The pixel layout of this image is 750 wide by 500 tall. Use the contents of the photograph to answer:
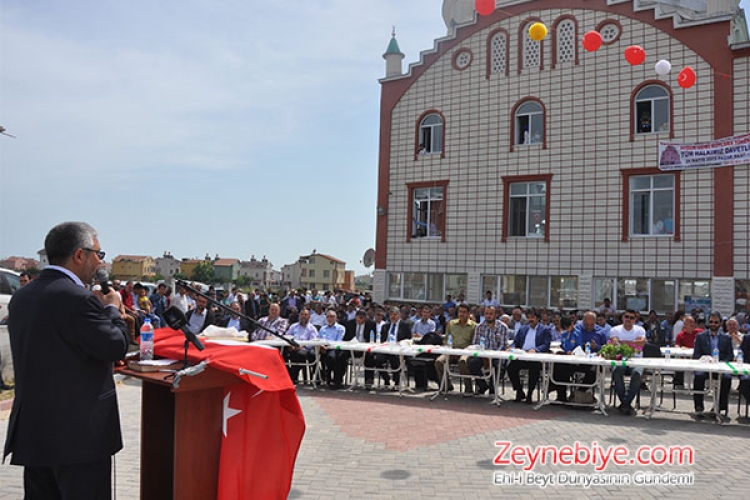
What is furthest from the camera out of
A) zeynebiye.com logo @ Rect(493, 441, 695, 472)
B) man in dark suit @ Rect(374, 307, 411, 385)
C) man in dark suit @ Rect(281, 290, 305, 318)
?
man in dark suit @ Rect(281, 290, 305, 318)

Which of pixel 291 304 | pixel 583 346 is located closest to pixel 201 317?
pixel 291 304

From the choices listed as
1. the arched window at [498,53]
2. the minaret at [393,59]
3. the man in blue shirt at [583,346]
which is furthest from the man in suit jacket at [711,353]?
the minaret at [393,59]

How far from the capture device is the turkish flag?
3.83m

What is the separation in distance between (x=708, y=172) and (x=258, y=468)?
1765 centimetres

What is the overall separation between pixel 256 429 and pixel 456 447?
3624 millimetres

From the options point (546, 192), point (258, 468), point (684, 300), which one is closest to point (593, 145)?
point (546, 192)

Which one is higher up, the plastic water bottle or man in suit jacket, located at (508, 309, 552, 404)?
the plastic water bottle

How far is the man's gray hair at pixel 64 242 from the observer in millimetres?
3242

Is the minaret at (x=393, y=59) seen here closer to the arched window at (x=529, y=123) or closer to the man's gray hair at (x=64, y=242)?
the arched window at (x=529, y=123)

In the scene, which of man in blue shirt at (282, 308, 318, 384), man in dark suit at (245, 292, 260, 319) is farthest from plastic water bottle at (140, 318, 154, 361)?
man in dark suit at (245, 292, 260, 319)

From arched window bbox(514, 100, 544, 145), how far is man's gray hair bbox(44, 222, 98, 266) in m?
18.9

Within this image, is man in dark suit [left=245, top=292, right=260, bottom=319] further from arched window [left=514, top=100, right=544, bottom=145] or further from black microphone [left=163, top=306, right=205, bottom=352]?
black microphone [left=163, top=306, right=205, bottom=352]

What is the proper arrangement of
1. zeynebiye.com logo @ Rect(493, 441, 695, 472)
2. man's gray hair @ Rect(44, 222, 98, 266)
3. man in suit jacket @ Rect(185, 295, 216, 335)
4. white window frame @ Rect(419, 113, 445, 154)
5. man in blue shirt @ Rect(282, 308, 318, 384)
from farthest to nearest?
1. white window frame @ Rect(419, 113, 445, 154)
2. man in suit jacket @ Rect(185, 295, 216, 335)
3. man in blue shirt @ Rect(282, 308, 318, 384)
4. zeynebiye.com logo @ Rect(493, 441, 695, 472)
5. man's gray hair @ Rect(44, 222, 98, 266)

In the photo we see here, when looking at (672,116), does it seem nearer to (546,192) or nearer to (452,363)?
(546,192)
